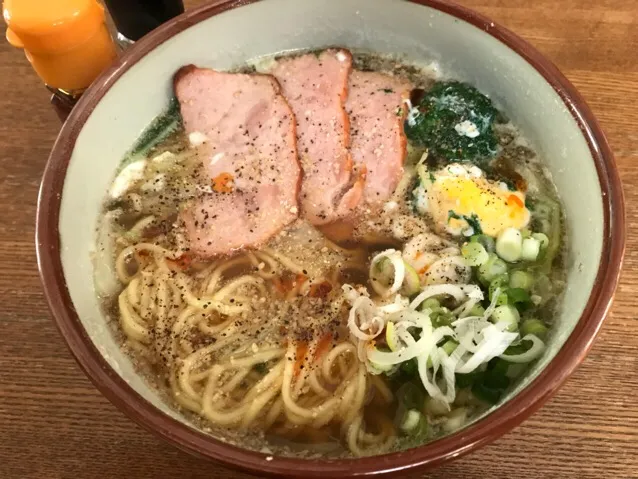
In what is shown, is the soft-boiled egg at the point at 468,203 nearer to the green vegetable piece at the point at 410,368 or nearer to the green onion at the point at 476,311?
A: the green onion at the point at 476,311

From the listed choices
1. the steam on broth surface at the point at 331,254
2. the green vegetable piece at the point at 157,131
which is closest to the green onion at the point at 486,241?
the steam on broth surface at the point at 331,254

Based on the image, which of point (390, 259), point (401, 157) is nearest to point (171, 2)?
point (401, 157)

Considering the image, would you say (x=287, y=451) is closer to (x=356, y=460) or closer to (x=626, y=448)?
(x=356, y=460)

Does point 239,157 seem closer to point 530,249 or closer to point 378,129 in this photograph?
point 378,129

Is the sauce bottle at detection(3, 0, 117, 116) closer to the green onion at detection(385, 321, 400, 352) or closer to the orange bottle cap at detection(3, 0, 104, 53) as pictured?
the orange bottle cap at detection(3, 0, 104, 53)

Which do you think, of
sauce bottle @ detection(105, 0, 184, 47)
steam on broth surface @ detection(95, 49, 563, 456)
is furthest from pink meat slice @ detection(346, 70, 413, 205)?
sauce bottle @ detection(105, 0, 184, 47)

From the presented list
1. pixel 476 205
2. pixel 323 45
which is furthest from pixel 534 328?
pixel 323 45
